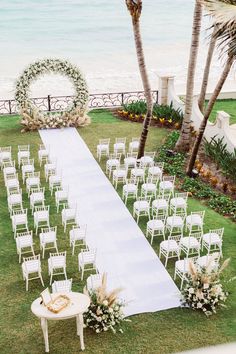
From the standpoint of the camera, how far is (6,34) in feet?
247

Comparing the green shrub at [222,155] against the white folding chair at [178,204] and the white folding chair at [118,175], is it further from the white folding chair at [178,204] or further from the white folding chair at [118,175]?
the white folding chair at [118,175]

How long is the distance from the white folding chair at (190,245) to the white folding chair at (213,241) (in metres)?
0.24

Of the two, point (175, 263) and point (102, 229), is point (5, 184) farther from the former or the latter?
point (175, 263)

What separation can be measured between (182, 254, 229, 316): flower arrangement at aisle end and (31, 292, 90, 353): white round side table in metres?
2.97

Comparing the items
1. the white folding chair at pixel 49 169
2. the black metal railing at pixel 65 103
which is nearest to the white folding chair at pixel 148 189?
the white folding chair at pixel 49 169

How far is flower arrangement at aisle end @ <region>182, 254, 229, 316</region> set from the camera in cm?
1445

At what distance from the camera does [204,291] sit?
14.6 metres

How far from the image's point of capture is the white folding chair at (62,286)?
1450cm

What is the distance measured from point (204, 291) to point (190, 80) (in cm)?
1102

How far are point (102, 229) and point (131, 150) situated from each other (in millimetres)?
6961

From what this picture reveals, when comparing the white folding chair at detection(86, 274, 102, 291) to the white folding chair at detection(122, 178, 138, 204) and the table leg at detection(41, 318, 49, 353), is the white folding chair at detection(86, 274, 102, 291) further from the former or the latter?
the white folding chair at detection(122, 178, 138, 204)

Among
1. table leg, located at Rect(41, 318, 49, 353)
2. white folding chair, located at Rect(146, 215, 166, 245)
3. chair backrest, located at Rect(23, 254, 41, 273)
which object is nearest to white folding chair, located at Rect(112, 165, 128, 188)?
white folding chair, located at Rect(146, 215, 166, 245)

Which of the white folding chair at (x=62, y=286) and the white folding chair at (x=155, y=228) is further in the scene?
the white folding chair at (x=155, y=228)

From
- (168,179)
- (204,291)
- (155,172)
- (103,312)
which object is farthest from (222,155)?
(103,312)
